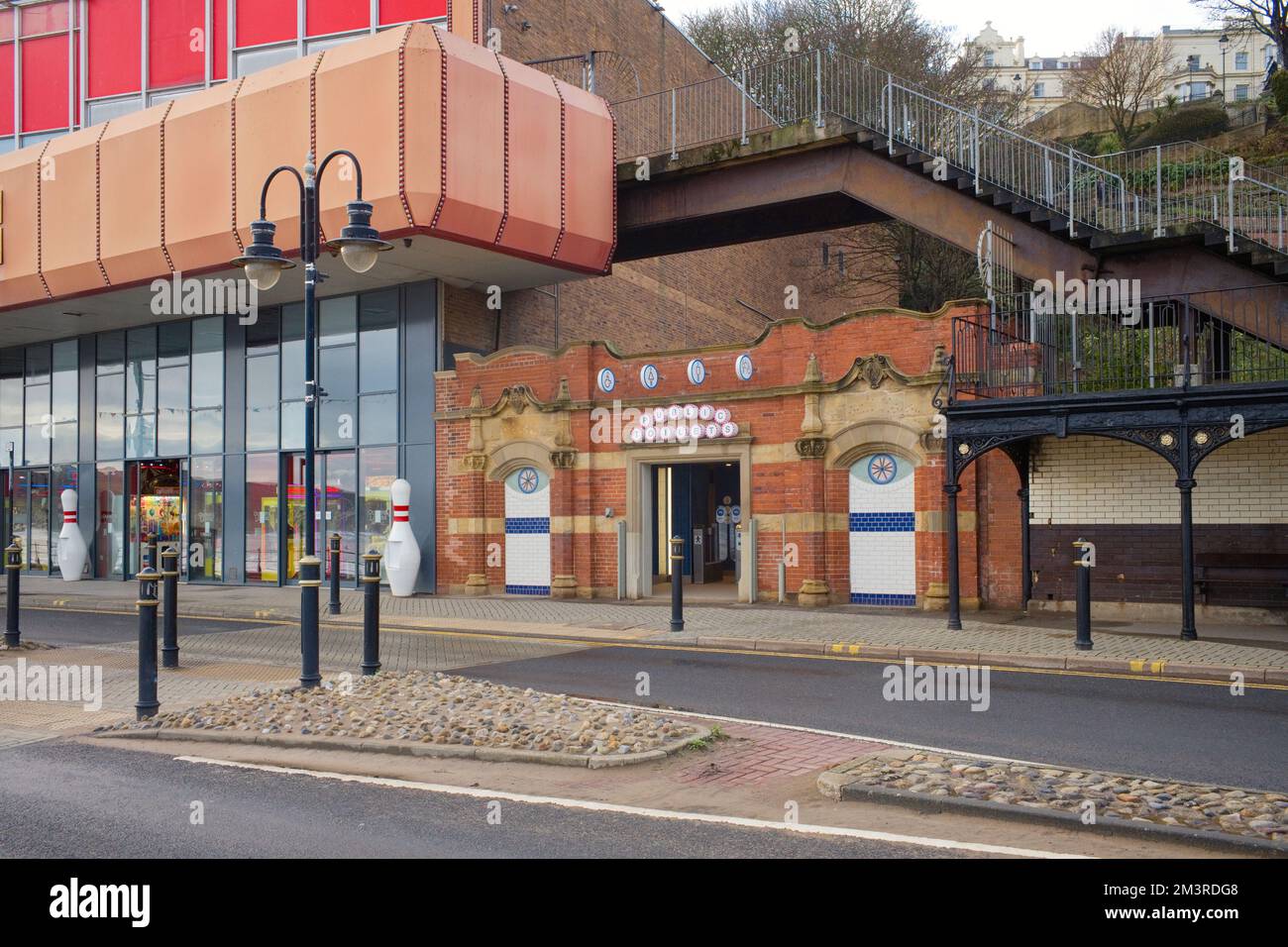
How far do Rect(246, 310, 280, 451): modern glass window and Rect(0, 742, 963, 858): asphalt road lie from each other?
64.1 feet

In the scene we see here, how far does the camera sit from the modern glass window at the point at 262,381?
87.8 feet

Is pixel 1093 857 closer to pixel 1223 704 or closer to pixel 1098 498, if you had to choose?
pixel 1223 704

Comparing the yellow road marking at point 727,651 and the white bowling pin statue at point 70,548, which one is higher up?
the white bowling pin statue at point 70,548

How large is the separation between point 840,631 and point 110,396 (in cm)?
2276

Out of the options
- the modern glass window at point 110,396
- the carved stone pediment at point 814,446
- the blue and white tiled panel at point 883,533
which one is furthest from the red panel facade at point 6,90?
the blue and white tiled panel at point 883,533

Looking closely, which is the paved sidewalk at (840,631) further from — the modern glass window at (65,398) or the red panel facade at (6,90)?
the red panel facade at (6,90)

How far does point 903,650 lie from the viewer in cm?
1385

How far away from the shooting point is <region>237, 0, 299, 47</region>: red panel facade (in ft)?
86.8

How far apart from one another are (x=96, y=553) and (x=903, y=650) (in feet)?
80.5

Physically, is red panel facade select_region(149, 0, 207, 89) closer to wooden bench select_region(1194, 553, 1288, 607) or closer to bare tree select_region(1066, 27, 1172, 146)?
wooden bench select_region(1194, 553, 1288, 607)

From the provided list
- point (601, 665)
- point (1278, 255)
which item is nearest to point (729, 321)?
point (1278, 255)

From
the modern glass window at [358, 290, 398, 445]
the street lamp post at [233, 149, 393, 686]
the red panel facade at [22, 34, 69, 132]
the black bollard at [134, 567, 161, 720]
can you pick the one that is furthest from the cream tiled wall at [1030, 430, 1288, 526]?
the red panel facade at [22, 34, 69, 132]

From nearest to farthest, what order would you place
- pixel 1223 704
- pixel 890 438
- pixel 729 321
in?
pixel 1223 704 → pixel 890 438 → pixel 729 321

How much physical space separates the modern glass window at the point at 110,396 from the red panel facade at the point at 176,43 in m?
6.82
